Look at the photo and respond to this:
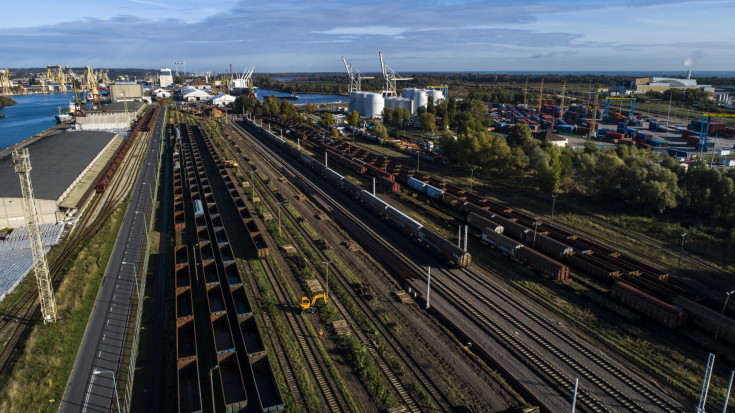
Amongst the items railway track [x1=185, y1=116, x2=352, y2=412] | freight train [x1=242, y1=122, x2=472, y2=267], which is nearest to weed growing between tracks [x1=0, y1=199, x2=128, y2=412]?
railway track [x1=185, y1=116, x2=352, y2=412]

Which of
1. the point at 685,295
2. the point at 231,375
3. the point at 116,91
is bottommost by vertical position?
the point at 231,375

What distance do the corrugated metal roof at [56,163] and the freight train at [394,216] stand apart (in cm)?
3470

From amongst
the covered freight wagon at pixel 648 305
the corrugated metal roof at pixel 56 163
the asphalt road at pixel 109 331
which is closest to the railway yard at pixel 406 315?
the covered freight wagon at pixel 648 305

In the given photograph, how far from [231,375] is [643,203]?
163ft

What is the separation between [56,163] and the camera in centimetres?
6512

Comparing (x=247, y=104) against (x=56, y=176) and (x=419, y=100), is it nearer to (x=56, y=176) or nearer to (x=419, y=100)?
(x=419, y=100)

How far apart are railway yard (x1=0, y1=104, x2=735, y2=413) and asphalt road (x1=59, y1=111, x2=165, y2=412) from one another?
4.12ft

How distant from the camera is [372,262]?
4072 centimetres

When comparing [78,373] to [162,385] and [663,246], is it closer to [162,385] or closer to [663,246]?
[162,385]

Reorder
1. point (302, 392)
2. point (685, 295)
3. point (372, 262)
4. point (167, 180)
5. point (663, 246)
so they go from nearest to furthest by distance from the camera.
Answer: point (302, 392) < point (685, 295) < point (372, 262) < point (663, 246) < point (167, 180)

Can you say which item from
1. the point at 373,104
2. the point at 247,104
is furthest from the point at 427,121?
the point at 247,104

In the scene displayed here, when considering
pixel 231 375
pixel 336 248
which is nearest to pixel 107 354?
pixel 231 375

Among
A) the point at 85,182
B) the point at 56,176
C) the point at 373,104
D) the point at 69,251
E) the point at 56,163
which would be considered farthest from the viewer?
the point at 373,104

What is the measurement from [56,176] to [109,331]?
39177 mm
